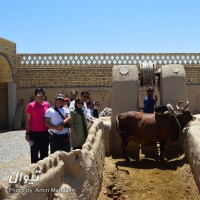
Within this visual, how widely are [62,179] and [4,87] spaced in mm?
16293

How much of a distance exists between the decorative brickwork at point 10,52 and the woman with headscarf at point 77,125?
1174cm

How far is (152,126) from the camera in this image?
9.71 m

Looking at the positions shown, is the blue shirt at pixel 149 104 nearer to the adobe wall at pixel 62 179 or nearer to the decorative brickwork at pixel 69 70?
the adobe wall at pixel 62 179

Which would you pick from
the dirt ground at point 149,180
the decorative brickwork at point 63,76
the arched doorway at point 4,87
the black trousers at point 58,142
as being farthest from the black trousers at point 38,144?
the decorative brickwork at point 63,76

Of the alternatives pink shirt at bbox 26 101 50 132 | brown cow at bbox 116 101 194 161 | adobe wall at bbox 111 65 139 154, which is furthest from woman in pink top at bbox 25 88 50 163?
adobe wall at bbox 111 65 139 154

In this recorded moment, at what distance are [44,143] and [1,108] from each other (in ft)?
46.3

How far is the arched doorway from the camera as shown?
65.2 feet

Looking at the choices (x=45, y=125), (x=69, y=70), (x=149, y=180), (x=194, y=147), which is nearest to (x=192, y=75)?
(x=69, y=70)

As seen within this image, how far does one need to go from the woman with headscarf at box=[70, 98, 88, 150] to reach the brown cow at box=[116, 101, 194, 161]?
182 centimetres

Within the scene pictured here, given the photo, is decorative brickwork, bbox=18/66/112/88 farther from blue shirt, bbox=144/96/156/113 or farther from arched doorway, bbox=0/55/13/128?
blue shirt, bbox=144/96/156/113

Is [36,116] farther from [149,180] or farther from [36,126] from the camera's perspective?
[149,180]

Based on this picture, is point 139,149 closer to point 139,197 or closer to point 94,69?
point 139,197

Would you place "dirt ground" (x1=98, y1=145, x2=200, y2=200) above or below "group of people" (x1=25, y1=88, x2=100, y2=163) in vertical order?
below

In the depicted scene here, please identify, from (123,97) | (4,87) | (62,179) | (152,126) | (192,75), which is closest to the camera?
(62,179)
